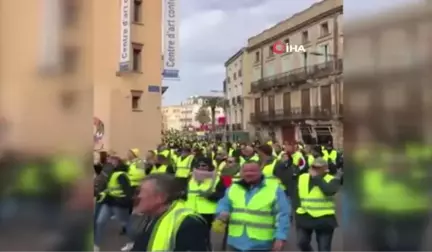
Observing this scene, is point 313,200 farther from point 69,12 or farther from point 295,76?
point 295,76

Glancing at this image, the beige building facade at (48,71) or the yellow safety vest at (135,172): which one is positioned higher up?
the beige building facade at (48,71)

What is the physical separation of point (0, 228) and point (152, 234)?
3.48ft

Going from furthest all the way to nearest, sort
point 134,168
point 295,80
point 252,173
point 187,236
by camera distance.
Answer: point 295,80, point 134,168, point 252,173, point 187,236

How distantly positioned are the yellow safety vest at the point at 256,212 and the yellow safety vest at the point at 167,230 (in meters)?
1.85

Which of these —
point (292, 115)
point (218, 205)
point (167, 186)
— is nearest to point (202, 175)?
point (218, 205)

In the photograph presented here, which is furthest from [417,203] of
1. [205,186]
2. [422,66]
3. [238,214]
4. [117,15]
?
[117,15]

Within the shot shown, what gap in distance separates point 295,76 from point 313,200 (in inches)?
1948

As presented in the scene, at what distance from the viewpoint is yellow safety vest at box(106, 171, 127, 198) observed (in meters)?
8.38

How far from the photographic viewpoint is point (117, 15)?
22.7 m

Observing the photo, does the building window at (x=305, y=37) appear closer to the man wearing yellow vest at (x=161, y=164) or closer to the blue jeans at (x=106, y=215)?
the man wearing yellow vest at (x=161, y=164)

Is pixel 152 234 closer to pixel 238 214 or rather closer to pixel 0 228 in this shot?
pixel 0 228

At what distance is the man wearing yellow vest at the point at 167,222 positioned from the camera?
2838 mm

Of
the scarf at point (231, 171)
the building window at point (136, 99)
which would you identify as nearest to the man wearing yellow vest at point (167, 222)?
the scarf at point (231, 171)
